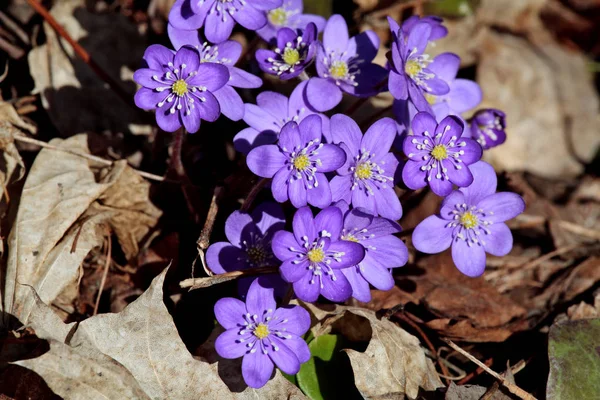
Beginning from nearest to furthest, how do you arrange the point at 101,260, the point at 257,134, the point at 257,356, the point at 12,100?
the point at 257,356, the point at 257,134, the point at 101,260, the point at 12,100

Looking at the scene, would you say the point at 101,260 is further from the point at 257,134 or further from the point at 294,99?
the point at 294,99

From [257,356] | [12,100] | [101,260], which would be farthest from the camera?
[12,100]

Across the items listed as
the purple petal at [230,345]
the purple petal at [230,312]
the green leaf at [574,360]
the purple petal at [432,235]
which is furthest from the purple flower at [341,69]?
the green leaf at [574,360]

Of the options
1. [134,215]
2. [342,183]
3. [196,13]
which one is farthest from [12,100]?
[342,183]

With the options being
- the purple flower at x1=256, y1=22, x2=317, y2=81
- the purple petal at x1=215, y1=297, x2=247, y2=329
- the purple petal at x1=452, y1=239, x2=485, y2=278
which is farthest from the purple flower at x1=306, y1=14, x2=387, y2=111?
the purple petal at x1=215, y1=297, x2=247, y2=329

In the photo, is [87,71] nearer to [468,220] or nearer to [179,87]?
[179,87]

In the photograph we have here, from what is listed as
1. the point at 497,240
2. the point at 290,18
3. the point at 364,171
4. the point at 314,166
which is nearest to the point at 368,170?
the point at 364,171
